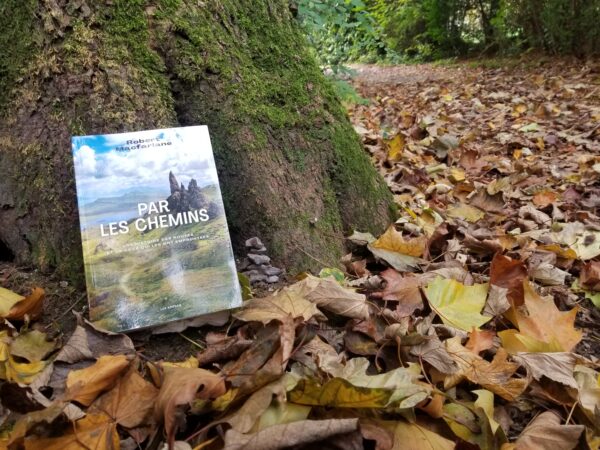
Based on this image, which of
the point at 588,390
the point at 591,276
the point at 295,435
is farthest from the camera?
the point at 591,276

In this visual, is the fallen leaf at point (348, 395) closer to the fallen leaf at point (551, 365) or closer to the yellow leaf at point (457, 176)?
the fallen leaf at point (551, 365)

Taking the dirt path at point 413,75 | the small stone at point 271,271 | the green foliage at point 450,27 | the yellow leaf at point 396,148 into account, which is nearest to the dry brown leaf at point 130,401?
the small stone at point 271,271

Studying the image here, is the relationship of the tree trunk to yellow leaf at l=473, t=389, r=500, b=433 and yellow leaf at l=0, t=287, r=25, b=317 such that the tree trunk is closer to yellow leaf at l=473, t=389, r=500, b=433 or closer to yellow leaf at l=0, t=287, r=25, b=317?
yellow leaf at l=0, t=287, r=25, b=317

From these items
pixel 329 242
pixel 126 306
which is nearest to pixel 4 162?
pixel 126 306

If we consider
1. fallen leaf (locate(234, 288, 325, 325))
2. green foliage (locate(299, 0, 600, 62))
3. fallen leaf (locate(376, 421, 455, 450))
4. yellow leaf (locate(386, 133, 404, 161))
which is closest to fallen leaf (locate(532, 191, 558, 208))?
yellow leaf (locate(386, 133, 404, 161))

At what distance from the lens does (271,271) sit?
1496 millimetres

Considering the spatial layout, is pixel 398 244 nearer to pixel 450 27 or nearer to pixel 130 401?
pixel 130 401

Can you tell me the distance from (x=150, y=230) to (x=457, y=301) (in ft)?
2.94

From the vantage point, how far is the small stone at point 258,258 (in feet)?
4.95

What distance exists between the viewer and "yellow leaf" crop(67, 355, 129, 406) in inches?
39.0

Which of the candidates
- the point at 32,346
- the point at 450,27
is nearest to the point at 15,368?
the point at 32,346

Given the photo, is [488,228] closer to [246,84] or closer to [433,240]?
[433,240]

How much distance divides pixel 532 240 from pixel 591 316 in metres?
0.48

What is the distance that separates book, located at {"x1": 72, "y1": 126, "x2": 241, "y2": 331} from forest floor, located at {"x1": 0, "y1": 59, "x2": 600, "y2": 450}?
0.07 m
